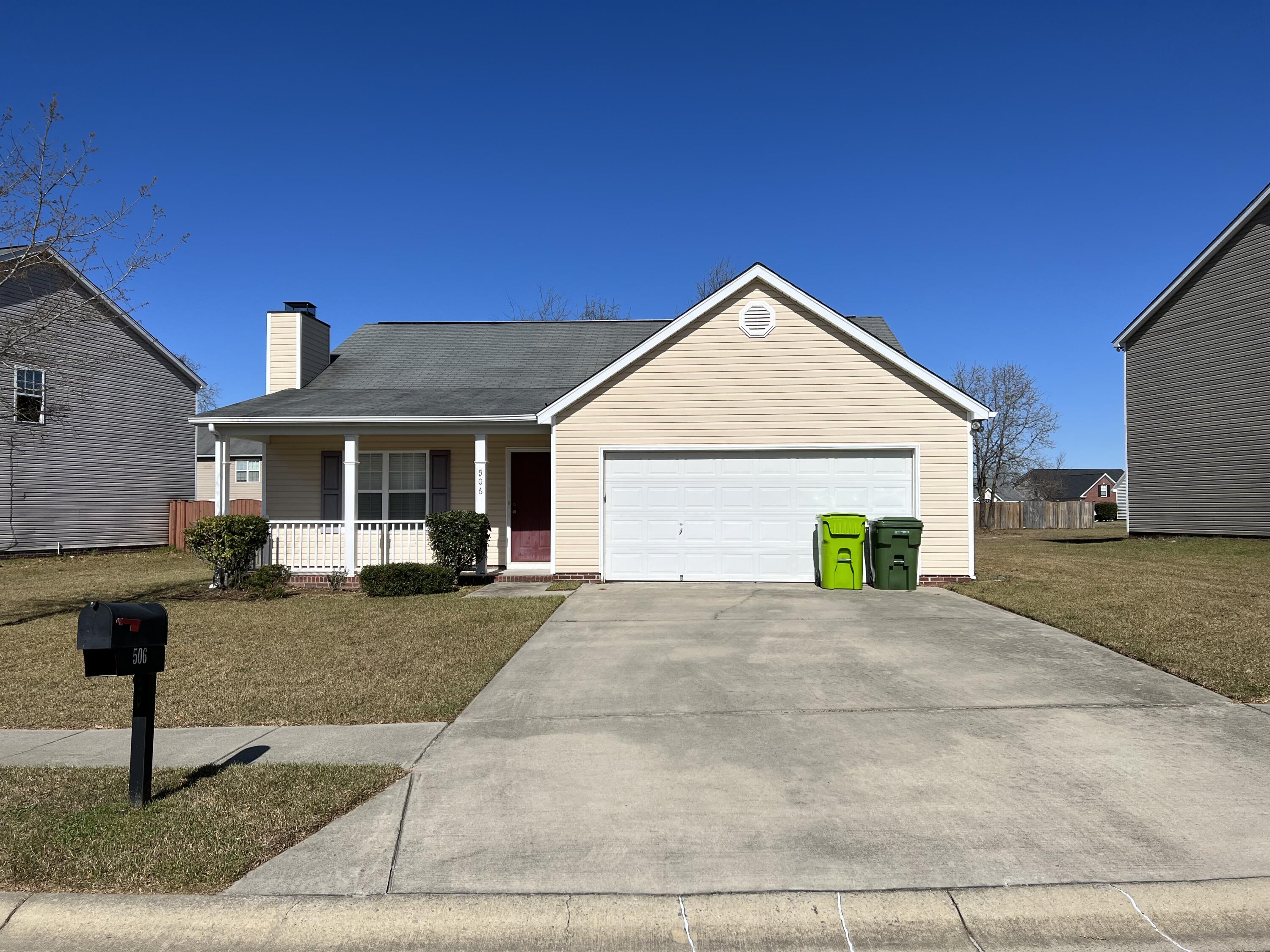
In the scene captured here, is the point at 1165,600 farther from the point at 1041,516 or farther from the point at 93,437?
the point at 1041,516

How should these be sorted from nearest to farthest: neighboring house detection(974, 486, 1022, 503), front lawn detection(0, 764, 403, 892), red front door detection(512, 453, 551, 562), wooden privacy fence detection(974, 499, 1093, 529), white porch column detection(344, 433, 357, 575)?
front lawn detection(0, 764, 403, 892), white porch column detection(344, 433, 357, 575), red front door detection(512, 453, 551, 562), wooden privacy fence detection(974, 499, 1093, 529), neighboring house detection(974, 486, 1022, 503)

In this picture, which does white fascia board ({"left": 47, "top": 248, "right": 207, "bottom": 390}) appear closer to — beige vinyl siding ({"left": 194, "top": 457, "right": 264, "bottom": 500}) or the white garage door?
beige vinyl siding ({"left": 194, "top": 457, "right": 264, "bottom": 500})

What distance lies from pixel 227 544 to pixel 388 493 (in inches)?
139

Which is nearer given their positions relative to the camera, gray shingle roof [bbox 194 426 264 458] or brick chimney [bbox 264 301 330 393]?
brick chimney [bbox 264 301 330 393]

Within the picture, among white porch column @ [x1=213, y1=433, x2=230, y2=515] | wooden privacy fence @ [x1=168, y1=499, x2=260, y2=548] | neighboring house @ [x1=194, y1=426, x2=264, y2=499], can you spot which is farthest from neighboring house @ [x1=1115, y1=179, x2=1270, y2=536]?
neighboring house @ [x1=194, y1=426, x2=264, y2=499]

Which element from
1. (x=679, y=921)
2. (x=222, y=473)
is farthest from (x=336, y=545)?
(x=679, y=921)

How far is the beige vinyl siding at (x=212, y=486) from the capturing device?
31.6 meters

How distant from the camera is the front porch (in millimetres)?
15195

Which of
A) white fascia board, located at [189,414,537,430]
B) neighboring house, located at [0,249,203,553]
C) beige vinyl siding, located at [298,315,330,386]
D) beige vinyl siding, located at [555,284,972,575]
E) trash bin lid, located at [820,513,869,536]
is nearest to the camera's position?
trash bin lid, located at [820,513,869,536]

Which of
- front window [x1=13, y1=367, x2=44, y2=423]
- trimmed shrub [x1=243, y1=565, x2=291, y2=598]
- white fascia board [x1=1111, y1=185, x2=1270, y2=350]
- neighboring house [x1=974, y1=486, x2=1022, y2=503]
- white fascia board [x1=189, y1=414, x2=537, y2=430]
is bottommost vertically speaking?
trimmed shrub [x1=243, y1=565, x2=291, y2=598]

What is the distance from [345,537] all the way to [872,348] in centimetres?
991

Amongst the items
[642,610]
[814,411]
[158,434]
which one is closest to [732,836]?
[642,610]

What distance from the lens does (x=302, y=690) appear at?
7.18m

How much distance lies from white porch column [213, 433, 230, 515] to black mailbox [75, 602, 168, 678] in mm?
11531
